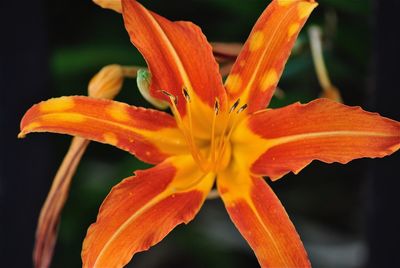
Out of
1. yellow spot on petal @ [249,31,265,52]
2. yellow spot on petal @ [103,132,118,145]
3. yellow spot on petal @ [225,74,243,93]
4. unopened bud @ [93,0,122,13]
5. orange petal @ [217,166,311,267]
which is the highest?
yellow spot on petal @ [249,31,265,52]

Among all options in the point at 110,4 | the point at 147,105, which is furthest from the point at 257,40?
the point at 147,105

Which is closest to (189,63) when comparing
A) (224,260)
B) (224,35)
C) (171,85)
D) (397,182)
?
(171,85)

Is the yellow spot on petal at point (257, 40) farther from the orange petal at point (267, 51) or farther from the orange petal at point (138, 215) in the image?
the orange petal at point (138, 215)

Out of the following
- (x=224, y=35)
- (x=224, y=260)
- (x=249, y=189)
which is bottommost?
(x=224, y=260)

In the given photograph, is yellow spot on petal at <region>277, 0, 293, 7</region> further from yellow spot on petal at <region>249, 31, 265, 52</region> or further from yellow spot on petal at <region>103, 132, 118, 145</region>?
yellow spot on petal at <region>103, 132, 118, 145</region>

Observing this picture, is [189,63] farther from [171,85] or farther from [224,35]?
[224,35]

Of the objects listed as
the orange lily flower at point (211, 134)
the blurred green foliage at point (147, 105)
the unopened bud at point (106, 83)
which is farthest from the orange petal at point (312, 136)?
the blurred green foliage at point (147, 105)

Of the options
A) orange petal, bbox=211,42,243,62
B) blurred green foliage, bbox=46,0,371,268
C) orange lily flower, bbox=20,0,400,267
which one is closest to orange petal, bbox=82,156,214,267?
orange lily flower, bbox=20,0,400,267
